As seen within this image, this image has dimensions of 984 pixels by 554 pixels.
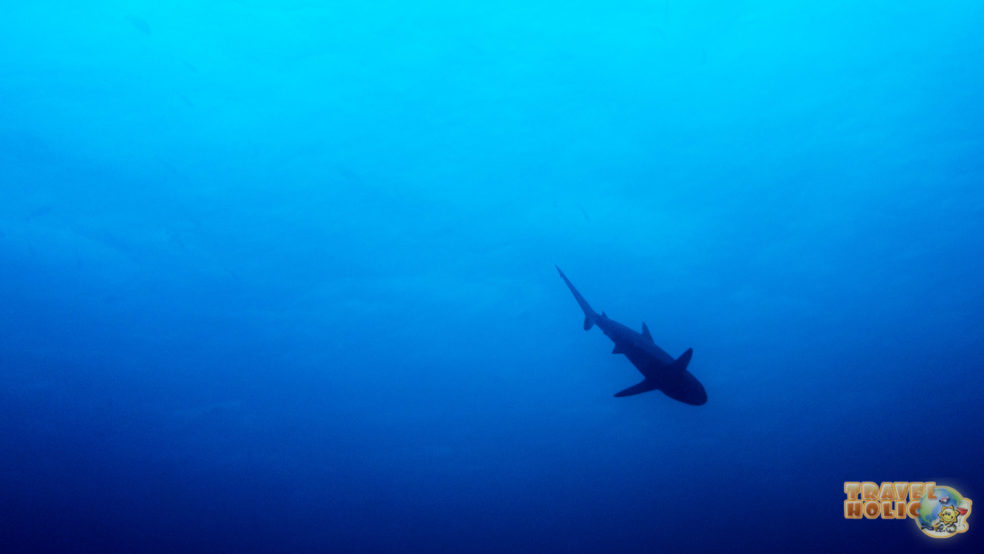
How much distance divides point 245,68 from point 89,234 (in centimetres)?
931

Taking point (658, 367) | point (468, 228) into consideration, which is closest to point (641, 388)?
point (658, 367)

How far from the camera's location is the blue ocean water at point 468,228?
39.9ft

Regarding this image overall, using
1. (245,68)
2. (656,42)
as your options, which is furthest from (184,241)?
(656,42)

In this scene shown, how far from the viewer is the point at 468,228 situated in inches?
677

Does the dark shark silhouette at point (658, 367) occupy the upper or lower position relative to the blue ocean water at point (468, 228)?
lower

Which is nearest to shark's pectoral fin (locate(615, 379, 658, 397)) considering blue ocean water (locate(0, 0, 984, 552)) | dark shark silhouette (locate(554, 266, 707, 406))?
dark shark silhouette (locate(554, 266, 707, 406))

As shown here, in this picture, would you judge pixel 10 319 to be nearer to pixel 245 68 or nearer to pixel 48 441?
pixel 48 441

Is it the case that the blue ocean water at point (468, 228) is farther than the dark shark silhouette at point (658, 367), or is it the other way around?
the blue ocean water at point (468, 228)

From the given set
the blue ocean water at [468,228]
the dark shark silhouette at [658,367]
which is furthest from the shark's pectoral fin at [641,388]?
the blue ocean water at [468,228]

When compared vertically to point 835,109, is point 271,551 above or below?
below

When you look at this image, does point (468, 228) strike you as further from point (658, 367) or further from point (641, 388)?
point (658, 367)

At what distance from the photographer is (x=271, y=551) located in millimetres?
43656

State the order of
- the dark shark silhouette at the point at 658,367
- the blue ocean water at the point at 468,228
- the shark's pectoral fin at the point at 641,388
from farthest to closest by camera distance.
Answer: the blue ocean water at the point at 468,228, the shark's pectoral fin at the point at 641,388, the dark shark silhouette at the point at 658,367

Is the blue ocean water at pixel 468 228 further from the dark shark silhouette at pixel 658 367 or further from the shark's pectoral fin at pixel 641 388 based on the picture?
the shark's pectoral fin at pixel 641 388
